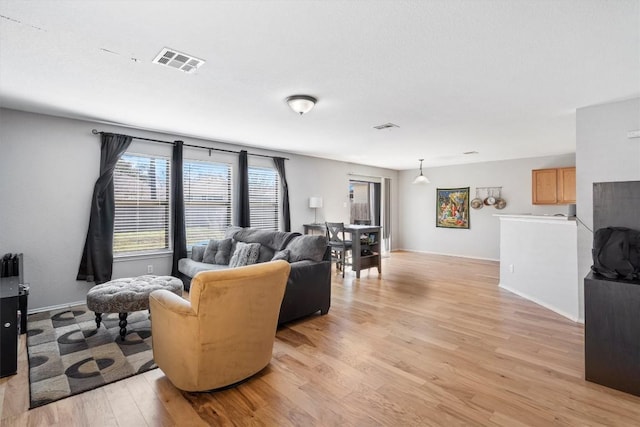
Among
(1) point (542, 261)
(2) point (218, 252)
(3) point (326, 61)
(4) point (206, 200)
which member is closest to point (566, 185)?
(1) point (542, 261)

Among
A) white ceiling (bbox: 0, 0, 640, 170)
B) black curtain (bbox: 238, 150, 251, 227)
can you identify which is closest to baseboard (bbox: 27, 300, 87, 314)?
white ceiling (bbox: 0, 0, 640, 170)

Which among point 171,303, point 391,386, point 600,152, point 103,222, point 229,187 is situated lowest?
point 391,386

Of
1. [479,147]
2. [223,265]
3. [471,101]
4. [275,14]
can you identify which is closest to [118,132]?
[223,265]

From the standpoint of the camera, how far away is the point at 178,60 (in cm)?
247

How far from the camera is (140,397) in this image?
213cm

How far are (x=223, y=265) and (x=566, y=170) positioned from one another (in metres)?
6.74

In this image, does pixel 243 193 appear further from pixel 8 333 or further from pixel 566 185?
pixel 566 185

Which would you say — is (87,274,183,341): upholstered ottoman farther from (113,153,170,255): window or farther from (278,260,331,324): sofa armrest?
(113,153,170,255): window

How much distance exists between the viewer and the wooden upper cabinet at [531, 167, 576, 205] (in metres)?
6.15

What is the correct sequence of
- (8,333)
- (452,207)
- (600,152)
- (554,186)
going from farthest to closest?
1. (452,207)
2. (554,186)
3. (600,152)
4. (8,333)

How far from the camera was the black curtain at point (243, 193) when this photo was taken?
5684 millimetres

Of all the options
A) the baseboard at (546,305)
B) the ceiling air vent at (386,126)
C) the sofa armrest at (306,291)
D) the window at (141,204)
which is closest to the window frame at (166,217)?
the window at (141,204)

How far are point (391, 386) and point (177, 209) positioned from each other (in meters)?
4.03

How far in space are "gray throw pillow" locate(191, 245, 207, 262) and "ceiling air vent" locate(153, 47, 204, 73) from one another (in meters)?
2.87
